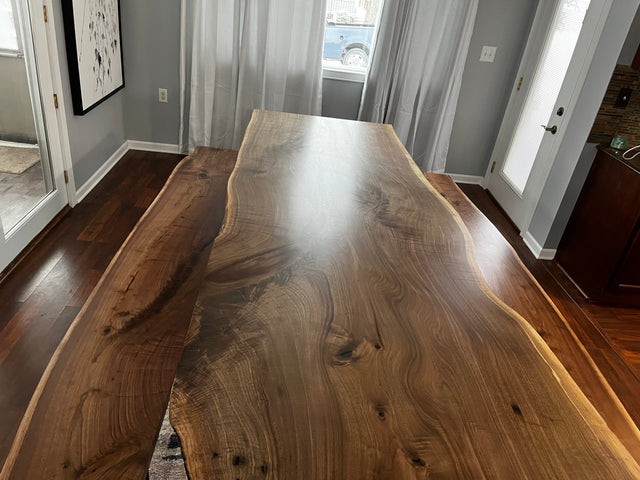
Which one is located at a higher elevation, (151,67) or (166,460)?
(151,67)

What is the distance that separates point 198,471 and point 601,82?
3039 millimetres

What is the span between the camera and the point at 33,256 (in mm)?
2570

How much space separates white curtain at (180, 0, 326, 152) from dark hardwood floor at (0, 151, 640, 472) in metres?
0.67

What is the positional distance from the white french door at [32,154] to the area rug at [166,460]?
4.58 feet

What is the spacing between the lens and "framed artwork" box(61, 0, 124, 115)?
2.77 metres

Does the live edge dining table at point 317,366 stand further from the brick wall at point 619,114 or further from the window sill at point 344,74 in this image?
the window sill at point 344,74

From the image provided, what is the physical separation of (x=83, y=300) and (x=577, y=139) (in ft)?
9.59

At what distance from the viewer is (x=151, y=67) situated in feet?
12.3

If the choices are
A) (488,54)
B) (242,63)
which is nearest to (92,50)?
(242,63)

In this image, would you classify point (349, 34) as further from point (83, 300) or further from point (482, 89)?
point (83, 300)

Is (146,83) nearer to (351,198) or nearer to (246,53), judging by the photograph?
(246,53)

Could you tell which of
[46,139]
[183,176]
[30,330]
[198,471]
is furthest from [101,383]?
[46,139]

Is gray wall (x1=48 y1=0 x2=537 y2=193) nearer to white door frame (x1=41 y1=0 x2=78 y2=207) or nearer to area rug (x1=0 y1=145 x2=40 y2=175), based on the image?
white door frame (x1=41 y1=0 x2=78 y2=207)

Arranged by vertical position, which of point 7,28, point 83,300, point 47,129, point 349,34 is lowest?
point 83,300
